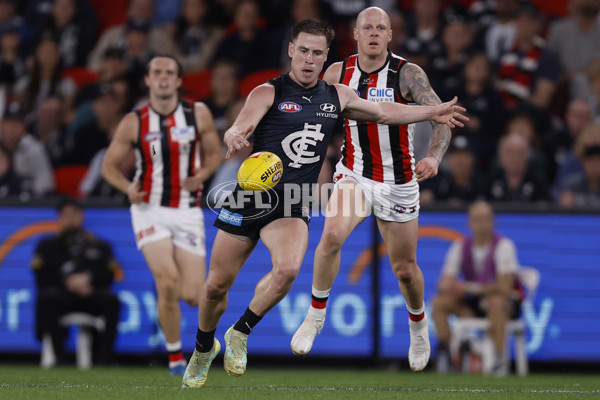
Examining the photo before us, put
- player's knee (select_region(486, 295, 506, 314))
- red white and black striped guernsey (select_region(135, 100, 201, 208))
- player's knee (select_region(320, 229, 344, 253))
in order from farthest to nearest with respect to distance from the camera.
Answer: player's knee (select_region(486, 295, 506, 314)) → red white and black striped guernsey (select_region(135, 100, 201, 208)) → player's knee (select_region(320, 229, 344, 253))

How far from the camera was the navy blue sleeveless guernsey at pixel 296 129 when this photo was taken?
23.5 ft

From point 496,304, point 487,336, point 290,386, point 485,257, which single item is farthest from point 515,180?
point 290,386

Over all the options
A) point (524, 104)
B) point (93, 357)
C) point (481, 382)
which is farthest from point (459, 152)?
point (93, 357)

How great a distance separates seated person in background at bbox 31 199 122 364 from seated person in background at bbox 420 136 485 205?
12.4 ft

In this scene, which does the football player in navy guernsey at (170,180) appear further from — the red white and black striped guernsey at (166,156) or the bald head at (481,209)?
the bald head at (481,209)

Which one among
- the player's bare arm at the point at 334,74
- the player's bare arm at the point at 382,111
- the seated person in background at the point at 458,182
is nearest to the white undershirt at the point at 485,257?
the seated person in background at the point at 458,182

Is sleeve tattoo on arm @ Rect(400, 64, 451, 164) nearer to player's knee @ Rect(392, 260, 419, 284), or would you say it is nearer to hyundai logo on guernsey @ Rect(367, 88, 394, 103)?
hyundai logo on guernsey @ Rect(367, 88, 394, 103)

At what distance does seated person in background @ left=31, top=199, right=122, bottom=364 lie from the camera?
1123 centimetres

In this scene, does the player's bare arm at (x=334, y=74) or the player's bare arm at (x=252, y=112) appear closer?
the player's bare arm at (x=252, y=112)

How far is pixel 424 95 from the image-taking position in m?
7.90

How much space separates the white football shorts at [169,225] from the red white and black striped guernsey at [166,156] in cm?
8

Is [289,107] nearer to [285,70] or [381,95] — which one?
[381,95]

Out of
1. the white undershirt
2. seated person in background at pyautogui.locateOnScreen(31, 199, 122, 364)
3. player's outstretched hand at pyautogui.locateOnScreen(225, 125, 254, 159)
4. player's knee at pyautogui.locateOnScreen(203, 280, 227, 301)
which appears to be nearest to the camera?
player's outstretched hand at pyautogui.locateOnScreen(225, 125, 254, 159)

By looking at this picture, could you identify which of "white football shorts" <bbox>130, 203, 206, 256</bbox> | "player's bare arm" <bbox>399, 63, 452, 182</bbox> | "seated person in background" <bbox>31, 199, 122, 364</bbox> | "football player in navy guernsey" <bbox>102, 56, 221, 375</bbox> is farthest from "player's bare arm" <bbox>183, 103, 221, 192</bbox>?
"seated person in background" <bbox>31, 199, 122, 364</bbox>
